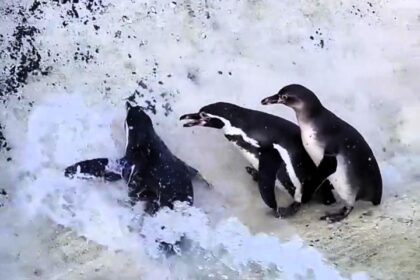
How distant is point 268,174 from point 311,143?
154mm

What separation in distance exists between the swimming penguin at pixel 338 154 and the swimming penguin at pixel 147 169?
0.36 m

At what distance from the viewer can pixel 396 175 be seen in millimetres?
3047

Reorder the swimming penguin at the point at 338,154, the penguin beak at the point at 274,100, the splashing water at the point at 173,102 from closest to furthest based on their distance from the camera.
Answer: the splashing water at the point at 173,102 → the swimming penguin at the point at 338,154 → the penguin beak at the point at 274,100

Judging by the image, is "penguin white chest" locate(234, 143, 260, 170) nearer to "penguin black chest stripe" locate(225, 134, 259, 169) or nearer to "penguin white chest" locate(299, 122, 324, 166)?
"penguin black chest stripe" locate(225, 134, 259, 169)

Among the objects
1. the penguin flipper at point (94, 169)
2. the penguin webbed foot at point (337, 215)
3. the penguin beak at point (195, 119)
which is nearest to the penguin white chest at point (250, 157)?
the penguin beak at point (195, 119)

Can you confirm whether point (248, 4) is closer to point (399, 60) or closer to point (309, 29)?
point (309, 29)

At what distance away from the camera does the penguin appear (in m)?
2.88

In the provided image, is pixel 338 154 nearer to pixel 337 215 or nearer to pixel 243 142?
pixel 337 215

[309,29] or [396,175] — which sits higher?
[309,29]

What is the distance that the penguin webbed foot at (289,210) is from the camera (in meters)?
2.87

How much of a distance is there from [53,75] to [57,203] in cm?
50

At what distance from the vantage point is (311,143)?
114 inches

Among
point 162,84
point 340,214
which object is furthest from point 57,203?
point 340,214

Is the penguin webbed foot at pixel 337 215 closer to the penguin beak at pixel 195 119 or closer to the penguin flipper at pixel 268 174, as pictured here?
the penguin flipper at pixel 268 174
